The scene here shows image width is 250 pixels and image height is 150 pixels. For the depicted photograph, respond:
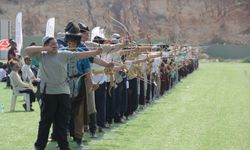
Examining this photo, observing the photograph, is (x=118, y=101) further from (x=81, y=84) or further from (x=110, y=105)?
(x=81, y=84)

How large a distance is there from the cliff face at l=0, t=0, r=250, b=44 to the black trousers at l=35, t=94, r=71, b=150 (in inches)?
2473

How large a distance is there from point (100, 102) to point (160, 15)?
222 ft

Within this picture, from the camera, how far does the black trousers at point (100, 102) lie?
34.7 feet

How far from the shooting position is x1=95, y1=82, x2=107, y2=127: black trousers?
34.7 ft

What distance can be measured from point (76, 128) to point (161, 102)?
7.95 meters

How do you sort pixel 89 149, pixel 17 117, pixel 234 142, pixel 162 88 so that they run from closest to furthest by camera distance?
pixel 89 149, pixel 234 142, pixel 17 117, pixel 162 88

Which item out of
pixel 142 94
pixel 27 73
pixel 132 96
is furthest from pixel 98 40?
pixel 27 73

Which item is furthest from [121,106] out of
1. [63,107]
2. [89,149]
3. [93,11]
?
[93,11]

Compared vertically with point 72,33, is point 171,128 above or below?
below

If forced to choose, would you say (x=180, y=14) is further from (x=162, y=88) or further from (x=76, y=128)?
(x=76, y=128)

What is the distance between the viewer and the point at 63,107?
818 centimetres

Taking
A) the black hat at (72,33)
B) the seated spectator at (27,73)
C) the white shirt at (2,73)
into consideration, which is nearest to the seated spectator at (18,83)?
the seated spectator at (27,73)

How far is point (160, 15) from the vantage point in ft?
254

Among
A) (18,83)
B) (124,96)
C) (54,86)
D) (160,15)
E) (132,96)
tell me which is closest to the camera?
(54,86)
